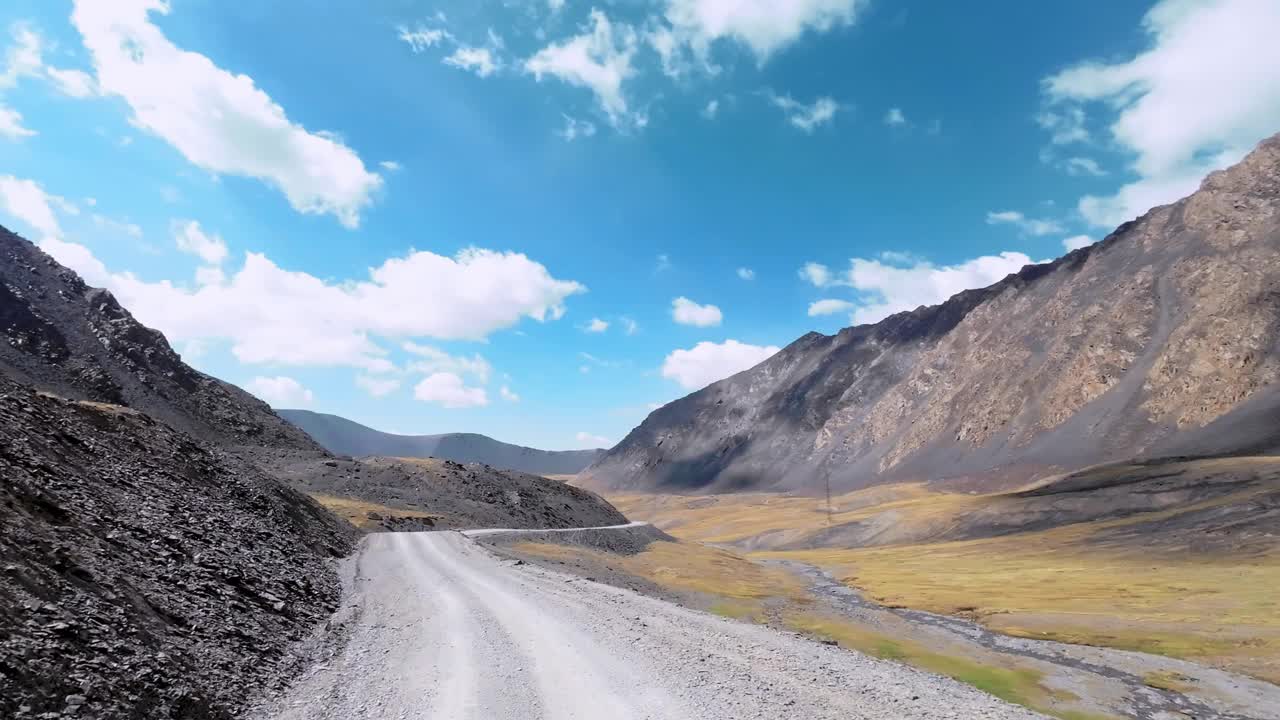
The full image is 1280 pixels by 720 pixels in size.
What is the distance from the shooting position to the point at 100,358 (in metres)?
104

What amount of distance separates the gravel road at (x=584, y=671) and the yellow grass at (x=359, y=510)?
167 ft

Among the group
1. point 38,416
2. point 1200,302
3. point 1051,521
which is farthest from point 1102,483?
point 38,416

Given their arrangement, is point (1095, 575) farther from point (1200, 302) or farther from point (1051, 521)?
point (1200, 302)

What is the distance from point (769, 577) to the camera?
81125mm

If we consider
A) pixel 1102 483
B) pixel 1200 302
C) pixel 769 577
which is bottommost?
pixel 769 577

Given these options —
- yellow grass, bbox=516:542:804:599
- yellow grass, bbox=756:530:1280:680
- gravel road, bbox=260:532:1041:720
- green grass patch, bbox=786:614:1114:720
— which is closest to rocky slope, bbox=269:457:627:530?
yellow grass, bbox=516:542:804:599

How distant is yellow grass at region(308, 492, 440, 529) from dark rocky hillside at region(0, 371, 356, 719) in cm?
4152

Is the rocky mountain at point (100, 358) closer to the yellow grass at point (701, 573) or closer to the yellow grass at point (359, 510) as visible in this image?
the yellow grass at point (359, 510)

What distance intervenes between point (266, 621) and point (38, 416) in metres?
15.8

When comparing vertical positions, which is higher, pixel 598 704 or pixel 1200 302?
pixel 1200 302

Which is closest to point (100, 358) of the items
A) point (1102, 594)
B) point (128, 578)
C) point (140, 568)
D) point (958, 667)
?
point (140, 568)

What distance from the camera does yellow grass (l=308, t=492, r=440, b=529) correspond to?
78438mm

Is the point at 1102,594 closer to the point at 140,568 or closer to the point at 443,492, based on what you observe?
the point at 140,568

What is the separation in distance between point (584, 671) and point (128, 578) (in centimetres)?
1376
